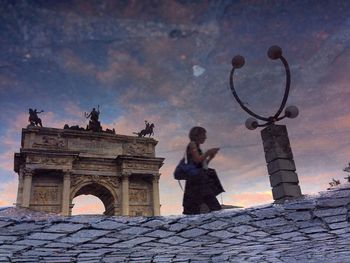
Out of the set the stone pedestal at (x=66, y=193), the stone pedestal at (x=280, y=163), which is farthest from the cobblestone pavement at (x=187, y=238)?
the stone pedestal at (x=66, y=193)

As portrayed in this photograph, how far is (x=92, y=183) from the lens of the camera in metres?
23.4

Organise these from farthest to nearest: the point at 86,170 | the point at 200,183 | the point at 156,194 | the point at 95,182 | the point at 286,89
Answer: the point at 156,194
the point at 95,182
the point at 86,170
the point at 286,89
the point at 200,183

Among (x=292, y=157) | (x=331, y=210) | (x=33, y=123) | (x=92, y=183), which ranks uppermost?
(x=33, y=123)

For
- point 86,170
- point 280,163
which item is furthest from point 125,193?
point 280,163

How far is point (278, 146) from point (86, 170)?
59.3 feet

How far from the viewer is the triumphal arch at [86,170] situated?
21.5 m

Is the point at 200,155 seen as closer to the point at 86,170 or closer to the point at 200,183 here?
the point at 200,183

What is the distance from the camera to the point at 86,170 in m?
23.2

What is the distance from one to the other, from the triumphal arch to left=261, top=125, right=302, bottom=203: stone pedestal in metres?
17.0

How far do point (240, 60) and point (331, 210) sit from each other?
4016mm

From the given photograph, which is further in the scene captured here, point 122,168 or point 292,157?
point 122,168

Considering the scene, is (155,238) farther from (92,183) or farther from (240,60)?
(92,183)

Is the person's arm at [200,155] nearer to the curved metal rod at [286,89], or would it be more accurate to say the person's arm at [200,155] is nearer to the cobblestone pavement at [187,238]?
the cobblestone pavement at [187,238]

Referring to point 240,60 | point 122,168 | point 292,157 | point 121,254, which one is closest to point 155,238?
point 121,254
